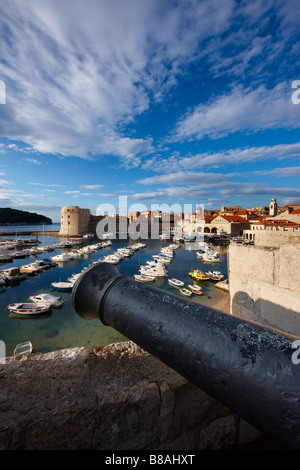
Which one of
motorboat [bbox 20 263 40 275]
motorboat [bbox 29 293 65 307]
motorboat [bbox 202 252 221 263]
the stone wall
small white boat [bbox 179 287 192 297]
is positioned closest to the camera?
the stone wall

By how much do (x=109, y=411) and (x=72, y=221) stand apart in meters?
64.8

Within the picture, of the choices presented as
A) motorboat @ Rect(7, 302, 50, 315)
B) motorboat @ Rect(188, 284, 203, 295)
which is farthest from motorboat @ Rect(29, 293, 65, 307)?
motorboat @ Rect(188, 284, 203, 295)

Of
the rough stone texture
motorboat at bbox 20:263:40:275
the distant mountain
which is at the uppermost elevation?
the distant mountain

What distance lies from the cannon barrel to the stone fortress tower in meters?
63.5

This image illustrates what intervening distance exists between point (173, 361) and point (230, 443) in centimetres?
101

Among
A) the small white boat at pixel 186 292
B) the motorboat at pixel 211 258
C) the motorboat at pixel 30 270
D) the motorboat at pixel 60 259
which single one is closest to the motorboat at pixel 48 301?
the small white boat at pixel 186 292

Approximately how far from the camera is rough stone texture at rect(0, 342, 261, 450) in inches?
49.1

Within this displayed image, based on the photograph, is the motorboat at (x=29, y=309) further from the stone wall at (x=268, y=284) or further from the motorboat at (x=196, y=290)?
the stone wall at (x=268, y=284)

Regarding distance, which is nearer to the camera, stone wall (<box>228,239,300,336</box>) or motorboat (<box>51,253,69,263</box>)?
stone wall (<box>228,239,300,336</box>)

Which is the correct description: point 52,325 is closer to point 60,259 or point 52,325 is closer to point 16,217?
point 60,259

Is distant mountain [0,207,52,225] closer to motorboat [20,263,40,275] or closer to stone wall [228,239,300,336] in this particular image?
motorboat [20,263,40,275]

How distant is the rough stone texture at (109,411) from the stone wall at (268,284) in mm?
1380

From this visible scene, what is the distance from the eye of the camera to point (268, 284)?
9.12ft

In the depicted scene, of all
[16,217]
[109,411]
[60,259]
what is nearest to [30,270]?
[60,259]
